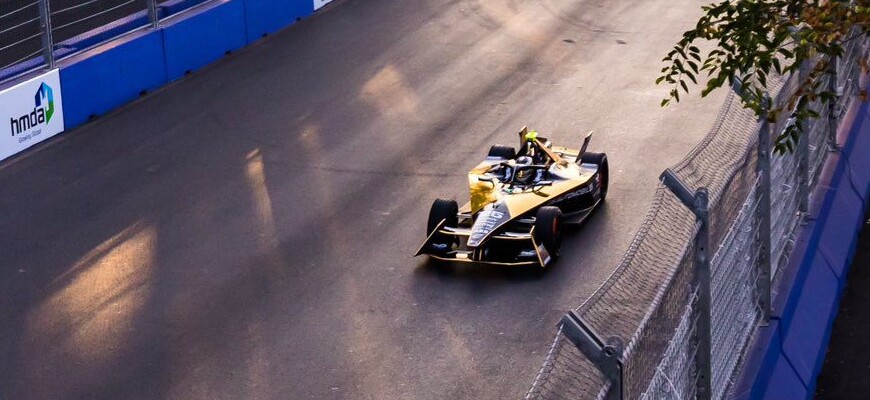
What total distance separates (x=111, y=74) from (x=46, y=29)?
4.83 feet

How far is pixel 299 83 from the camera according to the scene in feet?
65.3

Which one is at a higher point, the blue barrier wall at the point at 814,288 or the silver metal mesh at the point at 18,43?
the blue barrier wall at the point at 814,288

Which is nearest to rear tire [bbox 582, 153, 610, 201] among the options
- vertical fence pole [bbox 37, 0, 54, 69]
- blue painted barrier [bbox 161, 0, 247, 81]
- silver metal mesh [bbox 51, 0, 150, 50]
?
vertical fence pole [bbox 37, 0, 54, 69]

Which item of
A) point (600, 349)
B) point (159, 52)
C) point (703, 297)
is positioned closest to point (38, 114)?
point (159, 52)

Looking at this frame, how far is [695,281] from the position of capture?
6547 mm

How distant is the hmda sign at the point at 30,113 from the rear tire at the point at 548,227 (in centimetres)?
755

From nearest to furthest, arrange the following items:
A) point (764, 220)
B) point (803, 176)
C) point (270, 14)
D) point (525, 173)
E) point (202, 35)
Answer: point (764, 220) < point (803, 176) < point (525, 173) < point (202, 35) < point (270, 14)

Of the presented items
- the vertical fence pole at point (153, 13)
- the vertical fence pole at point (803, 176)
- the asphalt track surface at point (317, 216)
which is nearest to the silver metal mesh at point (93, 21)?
the vertical fence pole at point (153, 13)

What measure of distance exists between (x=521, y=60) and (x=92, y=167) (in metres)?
7.77

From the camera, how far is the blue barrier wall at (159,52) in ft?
58.8

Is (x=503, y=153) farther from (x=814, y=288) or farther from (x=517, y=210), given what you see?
(x=814, y=288)

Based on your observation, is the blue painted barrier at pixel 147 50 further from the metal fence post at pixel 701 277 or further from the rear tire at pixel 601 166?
the metal fence post at pixel 701 277

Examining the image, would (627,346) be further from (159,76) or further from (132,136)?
(159,76)

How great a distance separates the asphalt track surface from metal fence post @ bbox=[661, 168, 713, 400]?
12.3 feet
